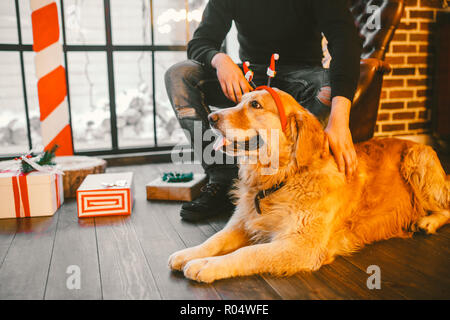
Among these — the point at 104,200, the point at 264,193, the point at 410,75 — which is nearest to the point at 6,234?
the point at 104,200

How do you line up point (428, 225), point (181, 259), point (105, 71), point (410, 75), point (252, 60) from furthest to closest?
point (410, 75), point (105, 71), point (252, 60), point (428, 225), point (181, 259)

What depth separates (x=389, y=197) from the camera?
5.98 ft

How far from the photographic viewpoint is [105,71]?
3555mm

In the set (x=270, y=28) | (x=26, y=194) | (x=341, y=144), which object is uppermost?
(x=270, y=28)

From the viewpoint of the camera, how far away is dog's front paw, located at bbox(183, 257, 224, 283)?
136 cm

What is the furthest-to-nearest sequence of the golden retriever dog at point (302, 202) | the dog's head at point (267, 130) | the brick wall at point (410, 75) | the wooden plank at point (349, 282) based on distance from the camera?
1. the brick wall at point (410, 75)
2. the dog's head at point (267, 130)
3. the golden retriever dog at point (302, 202)
4. the wooden plank at point (349, 282)

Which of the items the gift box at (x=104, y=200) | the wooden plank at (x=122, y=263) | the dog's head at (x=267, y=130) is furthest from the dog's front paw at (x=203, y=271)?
the gift box at (x=104, y=200)

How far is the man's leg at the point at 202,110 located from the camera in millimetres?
2227

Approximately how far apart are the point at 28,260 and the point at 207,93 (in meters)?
1.32

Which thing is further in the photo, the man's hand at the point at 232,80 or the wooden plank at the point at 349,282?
the man's hand at the point at 232,80

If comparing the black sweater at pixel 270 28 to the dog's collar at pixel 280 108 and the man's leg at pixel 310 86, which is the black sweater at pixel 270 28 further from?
the dog's collar at pixel 280 108

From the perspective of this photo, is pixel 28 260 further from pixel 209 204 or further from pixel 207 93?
pixel 207 93

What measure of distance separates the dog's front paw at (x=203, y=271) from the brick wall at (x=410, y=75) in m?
3.00

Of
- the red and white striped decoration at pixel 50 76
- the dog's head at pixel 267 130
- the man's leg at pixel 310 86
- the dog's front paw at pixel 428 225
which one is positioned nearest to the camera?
the dog's head at pixel 267 130
